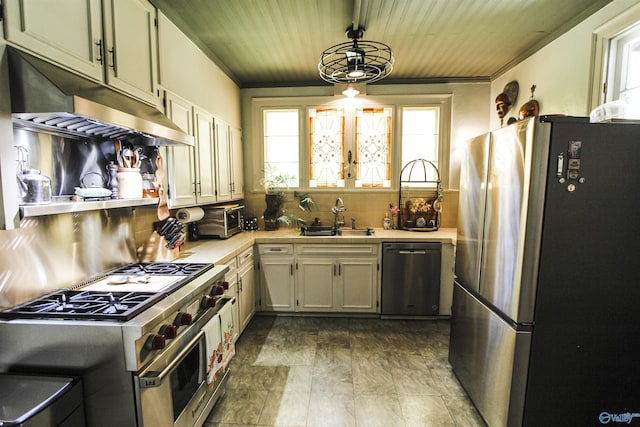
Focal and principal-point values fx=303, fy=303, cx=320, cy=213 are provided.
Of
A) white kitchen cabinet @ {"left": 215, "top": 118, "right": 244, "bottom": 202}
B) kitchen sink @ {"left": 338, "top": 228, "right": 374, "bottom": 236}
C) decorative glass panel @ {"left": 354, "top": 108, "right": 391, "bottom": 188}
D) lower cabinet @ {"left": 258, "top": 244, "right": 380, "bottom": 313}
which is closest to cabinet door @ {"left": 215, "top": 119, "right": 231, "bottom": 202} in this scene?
white kitchen cabinet @ {"left": 215, "top": 118, "right": 244, "bottom": 202}

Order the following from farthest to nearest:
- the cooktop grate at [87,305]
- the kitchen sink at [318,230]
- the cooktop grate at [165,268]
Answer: the kitchen sink at [318,230]
the cooktop grate at [165,268]
the cooktop grate at [87,305]

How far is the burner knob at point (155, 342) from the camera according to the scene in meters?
1.24

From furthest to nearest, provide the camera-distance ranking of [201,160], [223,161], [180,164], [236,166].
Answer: [236,166] < [223,161] < [201,160] < [180,164]

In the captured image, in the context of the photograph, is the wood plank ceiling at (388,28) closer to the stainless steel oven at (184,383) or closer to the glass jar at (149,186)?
the glass jar at (149,186)

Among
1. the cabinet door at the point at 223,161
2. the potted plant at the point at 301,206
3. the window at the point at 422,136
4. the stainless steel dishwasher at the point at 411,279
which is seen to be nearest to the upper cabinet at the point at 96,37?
the cabinet door at the point at 223,161

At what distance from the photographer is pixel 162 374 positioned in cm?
126

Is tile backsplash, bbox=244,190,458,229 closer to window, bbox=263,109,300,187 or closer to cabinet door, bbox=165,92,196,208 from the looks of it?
window, bbox=263,109,300,187

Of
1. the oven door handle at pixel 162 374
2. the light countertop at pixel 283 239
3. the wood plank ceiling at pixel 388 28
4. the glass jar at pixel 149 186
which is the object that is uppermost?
the wood plank ceiling at pixel 388 28

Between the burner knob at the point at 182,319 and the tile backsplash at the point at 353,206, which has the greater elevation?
the tile backsplash at the point at 353,206

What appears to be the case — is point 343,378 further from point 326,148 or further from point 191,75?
point 191,75

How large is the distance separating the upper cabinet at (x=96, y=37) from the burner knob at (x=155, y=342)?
4.03 ft

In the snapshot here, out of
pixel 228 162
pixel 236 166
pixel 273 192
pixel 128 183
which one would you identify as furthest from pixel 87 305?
pixel 273 192

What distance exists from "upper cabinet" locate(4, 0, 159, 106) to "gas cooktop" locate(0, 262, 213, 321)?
104 cm

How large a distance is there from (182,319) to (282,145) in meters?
2.78
